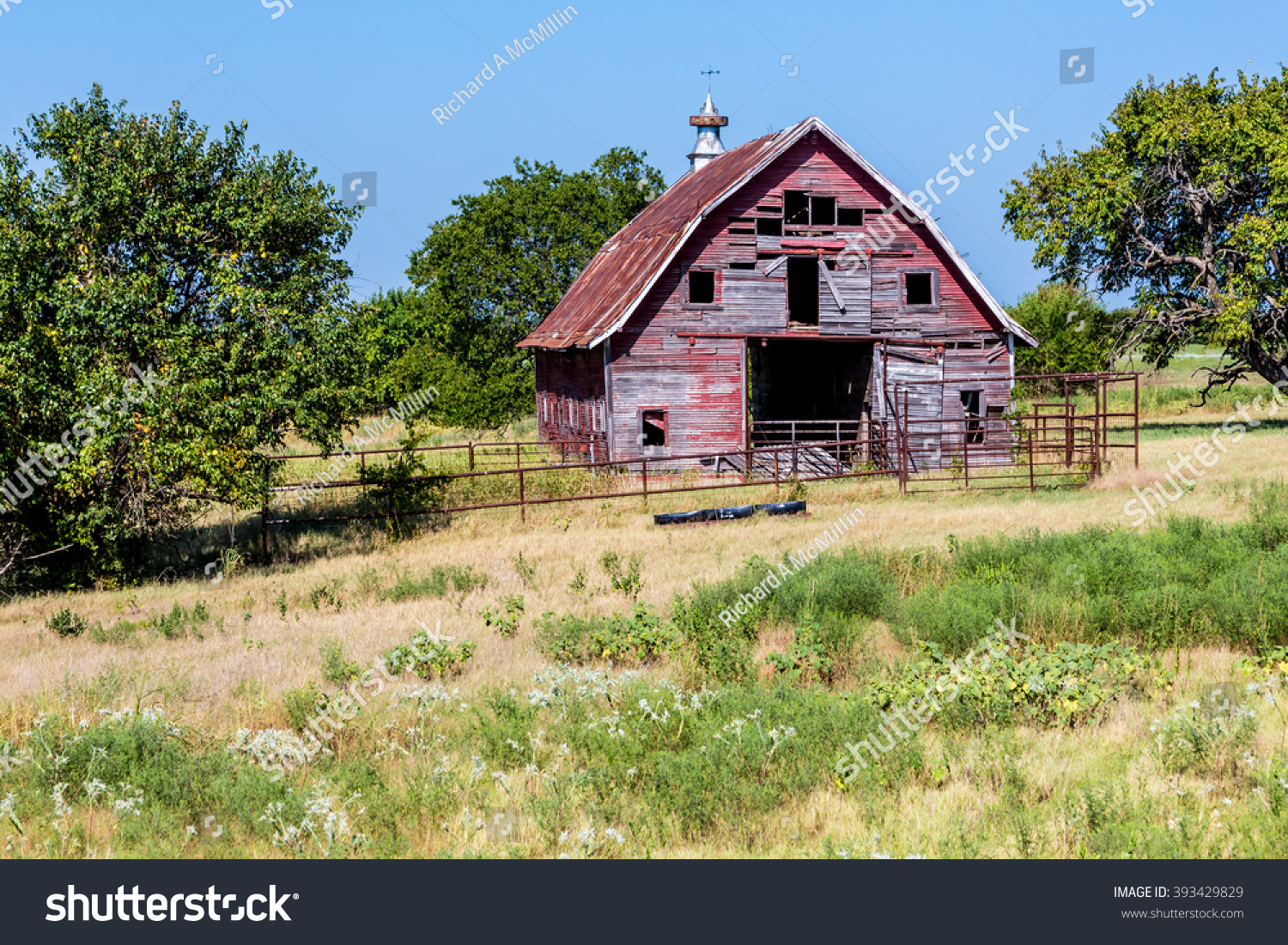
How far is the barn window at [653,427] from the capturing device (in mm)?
25062

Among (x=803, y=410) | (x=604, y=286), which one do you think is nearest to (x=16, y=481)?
(x=604, y=286)

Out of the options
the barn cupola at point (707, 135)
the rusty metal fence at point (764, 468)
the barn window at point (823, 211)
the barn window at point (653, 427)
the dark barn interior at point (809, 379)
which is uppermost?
the barn cupola at point (707, 135)

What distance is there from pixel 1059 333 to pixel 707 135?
19.2 m

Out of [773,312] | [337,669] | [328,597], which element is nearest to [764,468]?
[773,312]

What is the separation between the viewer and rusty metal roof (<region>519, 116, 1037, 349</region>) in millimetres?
24438

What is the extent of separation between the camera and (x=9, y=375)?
13.9 meters

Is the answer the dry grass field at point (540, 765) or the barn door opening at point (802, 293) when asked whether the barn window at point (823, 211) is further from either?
the dry grass field at point (540, 765)

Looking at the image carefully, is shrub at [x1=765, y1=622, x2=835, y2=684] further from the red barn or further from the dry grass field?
the red barn

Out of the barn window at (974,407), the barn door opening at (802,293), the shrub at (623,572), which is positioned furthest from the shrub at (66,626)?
the barn door opening at (802,293)

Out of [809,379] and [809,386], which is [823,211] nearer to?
[809,379]

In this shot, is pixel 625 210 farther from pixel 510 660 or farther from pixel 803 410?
pixel 510 660

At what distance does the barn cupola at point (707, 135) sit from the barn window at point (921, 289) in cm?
1213

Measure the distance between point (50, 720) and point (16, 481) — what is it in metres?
7.81

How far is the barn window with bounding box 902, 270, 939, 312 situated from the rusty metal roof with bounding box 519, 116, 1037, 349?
2.32ft
